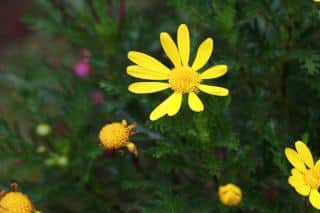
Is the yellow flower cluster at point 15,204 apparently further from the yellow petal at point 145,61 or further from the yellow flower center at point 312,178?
the yellow flower center at point 312,178

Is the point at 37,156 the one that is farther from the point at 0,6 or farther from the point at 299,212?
the point at 0,6

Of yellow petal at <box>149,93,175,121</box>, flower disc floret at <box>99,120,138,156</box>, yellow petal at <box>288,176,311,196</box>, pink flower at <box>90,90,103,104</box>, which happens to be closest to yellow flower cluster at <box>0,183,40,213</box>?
flower disc floret at <box>99,120,138,156</box>

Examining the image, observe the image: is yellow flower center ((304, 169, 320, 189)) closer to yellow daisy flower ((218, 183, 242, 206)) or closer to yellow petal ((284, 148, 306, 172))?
yellow petal ((284, 148, 306, 172))

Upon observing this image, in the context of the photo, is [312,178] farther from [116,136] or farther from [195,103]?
[116,136]

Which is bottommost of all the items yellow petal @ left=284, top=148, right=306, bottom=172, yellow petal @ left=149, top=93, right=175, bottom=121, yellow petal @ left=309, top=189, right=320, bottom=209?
yellow petal @ left=309, top=189, right=320, bottom=209

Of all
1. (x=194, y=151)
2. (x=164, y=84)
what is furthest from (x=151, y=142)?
(x=164, y=84)
